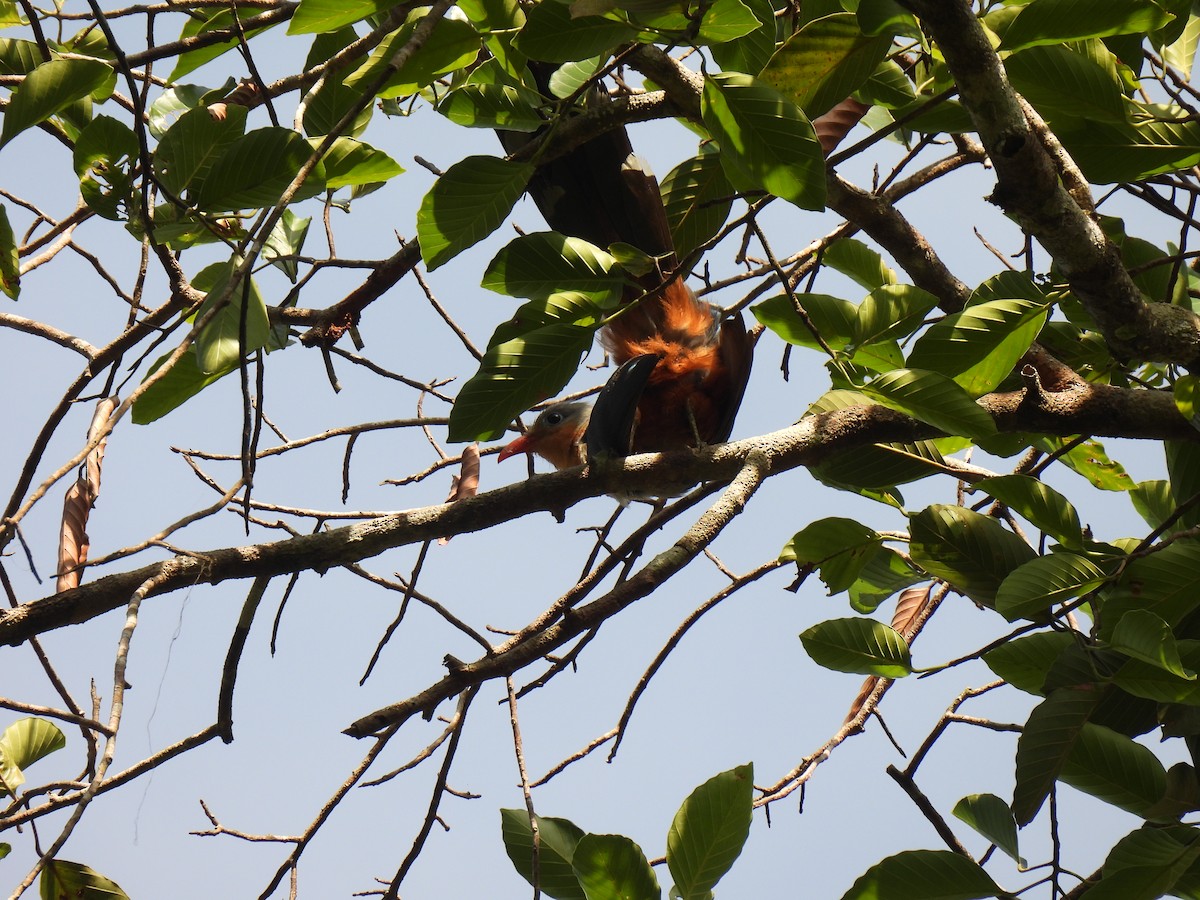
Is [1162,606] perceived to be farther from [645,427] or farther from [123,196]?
[123,196]

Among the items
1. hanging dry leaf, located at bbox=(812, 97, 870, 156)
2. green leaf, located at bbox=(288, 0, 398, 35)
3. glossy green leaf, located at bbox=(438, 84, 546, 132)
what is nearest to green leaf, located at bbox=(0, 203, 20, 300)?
green leaf, located at bbox=(288, 0, 398, 35)

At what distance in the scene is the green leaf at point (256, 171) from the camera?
166cm

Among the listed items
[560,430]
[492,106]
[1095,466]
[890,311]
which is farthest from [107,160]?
[1095,466]

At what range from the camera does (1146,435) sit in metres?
2.03

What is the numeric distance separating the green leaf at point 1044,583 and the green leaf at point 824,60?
0.87 m

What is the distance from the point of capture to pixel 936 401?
1591 millimetres

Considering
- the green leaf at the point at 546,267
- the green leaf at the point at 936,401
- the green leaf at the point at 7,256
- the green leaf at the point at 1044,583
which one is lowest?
the green leaf at the point at 1044,583

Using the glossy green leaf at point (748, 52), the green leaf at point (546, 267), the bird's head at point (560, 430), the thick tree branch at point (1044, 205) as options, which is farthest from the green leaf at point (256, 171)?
the bird's head at point (560, 430)

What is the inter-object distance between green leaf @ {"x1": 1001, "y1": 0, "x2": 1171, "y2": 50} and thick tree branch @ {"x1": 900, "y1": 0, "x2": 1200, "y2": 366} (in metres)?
0.09

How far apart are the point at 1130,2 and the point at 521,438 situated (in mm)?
2487

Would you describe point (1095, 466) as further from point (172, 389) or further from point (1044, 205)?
point (172, 389)

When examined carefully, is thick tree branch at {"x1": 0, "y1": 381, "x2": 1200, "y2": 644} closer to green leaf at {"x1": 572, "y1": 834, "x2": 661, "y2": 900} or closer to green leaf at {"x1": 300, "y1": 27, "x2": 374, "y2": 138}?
green leaf at {"x1": 572, "y1": 834, "x2": 661, "y2": 900}

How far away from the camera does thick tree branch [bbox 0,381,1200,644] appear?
1.74 meters

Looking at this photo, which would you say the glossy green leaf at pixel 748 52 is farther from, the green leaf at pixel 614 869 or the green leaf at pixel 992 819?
the green leaf at pixel 992 819
